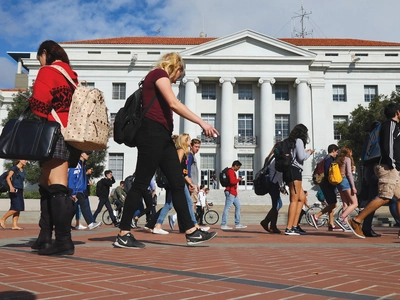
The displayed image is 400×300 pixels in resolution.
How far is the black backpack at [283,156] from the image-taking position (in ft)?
24.3

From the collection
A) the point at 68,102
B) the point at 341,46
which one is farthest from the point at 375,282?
the point at 341,46

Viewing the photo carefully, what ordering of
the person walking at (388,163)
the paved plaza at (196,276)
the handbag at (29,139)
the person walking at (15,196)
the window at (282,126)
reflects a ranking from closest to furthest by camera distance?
the paved plaza at (196,276)
the handbag at (29,139)
the person walking at (388,163)
the person walking at (15,196)
the window at (282,126)

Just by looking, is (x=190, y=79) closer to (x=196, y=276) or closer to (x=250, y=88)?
(x=250, y=88)

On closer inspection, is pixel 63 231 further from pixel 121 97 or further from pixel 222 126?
pixel 121 97

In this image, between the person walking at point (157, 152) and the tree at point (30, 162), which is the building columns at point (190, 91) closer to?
the tree at point (30, 162)

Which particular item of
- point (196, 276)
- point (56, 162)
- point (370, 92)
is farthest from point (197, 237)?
point (370, 92)

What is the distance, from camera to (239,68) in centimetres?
4472

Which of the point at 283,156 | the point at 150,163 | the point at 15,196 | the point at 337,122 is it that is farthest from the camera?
the point at 337,122

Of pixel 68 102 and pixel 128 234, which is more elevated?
pixel 68 102

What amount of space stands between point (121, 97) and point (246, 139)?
1473 centimetres

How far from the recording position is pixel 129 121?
15.3 ft

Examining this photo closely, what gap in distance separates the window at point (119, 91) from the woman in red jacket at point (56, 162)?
1689 inches

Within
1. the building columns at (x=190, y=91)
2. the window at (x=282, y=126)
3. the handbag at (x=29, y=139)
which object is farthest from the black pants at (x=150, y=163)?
the window at (x=282, y=126)

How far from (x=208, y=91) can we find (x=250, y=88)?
4746 mm
